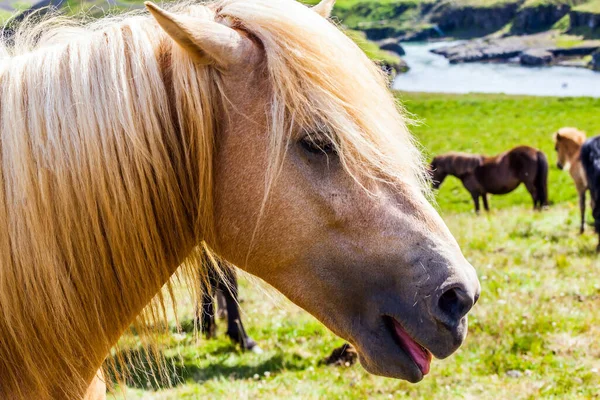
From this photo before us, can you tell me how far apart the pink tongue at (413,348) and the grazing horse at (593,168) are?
8.66m

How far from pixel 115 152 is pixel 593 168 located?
32.1 ft

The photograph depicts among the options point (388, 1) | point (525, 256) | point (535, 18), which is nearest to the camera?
point (525, 256)

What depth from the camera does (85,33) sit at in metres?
2.13

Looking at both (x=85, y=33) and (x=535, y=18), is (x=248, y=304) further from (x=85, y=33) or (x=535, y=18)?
(x=535, y=18)

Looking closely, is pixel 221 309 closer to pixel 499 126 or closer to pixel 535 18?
pixel 499 126

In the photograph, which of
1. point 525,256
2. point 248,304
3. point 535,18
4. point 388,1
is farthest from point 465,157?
point 388,1

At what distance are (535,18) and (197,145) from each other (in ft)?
339

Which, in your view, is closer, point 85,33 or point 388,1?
point 85,33

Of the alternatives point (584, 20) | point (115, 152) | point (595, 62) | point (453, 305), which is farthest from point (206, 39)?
point (584, 20)

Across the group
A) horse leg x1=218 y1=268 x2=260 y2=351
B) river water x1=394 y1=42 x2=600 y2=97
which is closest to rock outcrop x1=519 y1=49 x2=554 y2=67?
river water x1=394 y1=42 x2=600 y2=97

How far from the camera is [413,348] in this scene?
1.93 metres

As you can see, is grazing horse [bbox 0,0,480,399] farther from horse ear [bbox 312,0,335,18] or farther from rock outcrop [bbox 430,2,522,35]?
rock outcrop [bbox 430,2,522,35]

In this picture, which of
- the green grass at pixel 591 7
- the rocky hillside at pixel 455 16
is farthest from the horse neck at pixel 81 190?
the green grass at pixel 591 7

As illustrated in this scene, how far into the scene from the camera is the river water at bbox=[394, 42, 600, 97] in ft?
177
